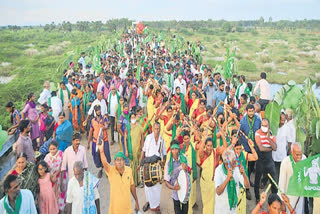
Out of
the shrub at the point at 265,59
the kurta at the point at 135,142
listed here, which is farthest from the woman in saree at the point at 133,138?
the shrub at the point at 265,59

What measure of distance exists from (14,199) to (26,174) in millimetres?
533

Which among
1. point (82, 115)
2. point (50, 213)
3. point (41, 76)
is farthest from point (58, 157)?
point (41, 76)

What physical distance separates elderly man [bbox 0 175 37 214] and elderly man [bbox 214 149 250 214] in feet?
6.92

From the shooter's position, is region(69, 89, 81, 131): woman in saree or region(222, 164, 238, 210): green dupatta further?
region(69, 89, 81, 131): woman in saree

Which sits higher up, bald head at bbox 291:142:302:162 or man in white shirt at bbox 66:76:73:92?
man in white shirt at bbox 66:76:73:92

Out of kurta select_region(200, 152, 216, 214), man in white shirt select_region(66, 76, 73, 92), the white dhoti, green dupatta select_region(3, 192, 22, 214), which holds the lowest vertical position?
the white dhoti

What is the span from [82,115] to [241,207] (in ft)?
17.5

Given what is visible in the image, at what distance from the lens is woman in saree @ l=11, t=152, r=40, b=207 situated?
134 inches

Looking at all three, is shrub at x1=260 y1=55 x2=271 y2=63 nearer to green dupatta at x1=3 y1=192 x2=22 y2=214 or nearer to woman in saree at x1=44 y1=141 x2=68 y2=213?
woman in saree at x1=44 y1=141 x2=68 y2=213

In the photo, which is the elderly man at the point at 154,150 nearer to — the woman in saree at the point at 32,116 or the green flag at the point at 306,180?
the green flag at the point at 306,180

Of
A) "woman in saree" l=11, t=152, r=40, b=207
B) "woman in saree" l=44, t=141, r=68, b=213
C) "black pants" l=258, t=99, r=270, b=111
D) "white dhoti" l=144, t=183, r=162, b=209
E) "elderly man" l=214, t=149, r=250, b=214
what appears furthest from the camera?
"black pants" l=258, t=99, r=270, b=111

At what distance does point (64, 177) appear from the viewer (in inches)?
167

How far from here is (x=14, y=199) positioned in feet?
9.77

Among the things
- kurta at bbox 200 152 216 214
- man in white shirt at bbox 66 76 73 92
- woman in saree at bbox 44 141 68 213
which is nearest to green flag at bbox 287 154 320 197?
kurta at bbox 200 152 216 214
